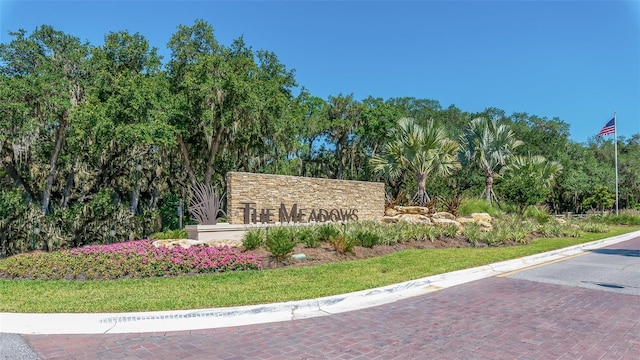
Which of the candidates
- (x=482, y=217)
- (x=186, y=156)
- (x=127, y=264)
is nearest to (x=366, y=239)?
(x=127, y=264)

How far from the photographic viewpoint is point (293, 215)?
52.5ft

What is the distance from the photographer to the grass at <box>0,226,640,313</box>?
20.9 feet

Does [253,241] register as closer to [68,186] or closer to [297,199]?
[297,199]

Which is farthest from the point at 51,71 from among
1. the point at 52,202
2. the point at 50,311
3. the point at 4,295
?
the point at 50,311

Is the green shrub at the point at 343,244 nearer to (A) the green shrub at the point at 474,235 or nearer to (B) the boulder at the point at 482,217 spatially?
(A) the green shrub at the point at 474,235

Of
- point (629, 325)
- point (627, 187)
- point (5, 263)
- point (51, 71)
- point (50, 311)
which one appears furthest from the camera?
point (627, 187)

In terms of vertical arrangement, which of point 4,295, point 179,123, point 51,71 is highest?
point 51,71

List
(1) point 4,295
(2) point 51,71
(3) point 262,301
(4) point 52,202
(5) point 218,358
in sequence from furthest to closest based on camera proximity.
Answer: (4) point 52,202
(2) point 51,71
(1) point 4,295
(3) point 262,301
(5) point 218,358

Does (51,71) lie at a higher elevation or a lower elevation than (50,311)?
higher

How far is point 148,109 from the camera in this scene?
762 inches

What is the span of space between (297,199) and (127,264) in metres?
7.92

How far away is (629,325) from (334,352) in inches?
167

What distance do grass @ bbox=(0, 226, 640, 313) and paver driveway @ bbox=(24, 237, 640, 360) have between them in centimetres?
95

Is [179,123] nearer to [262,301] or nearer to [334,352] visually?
[262,301]
